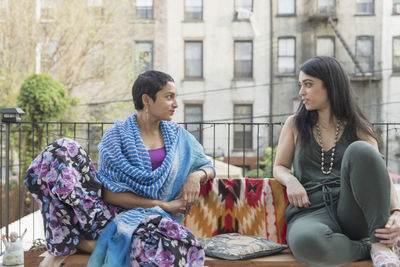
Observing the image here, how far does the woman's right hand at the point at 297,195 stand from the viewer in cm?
252

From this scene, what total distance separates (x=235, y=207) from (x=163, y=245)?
0.90m

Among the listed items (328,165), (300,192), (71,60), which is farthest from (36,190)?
(71,60)

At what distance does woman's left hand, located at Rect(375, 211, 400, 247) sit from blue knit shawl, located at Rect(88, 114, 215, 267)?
40.5 inches

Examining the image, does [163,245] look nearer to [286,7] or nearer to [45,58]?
[45,58]

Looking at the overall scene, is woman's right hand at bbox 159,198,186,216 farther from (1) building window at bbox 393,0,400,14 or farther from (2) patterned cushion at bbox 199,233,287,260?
(1) building window at bbox 393,0,400,14

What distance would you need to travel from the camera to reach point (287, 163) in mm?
2770

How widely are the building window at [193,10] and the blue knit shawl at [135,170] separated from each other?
1606 cm

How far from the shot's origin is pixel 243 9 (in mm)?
17828

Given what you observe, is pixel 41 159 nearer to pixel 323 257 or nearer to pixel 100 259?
pixel 100 259

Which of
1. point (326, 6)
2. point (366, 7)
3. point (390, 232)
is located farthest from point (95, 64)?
point (390, 232)

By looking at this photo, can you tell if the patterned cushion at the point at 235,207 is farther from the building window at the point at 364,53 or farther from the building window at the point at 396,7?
the building window at the point at 396,7

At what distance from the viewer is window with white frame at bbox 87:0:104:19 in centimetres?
1440

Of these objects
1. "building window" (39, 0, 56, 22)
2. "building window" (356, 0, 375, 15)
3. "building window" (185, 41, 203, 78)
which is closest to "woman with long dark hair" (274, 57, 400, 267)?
"building window" (39, 0, 56, 22)

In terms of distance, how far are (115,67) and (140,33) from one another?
2.97m
